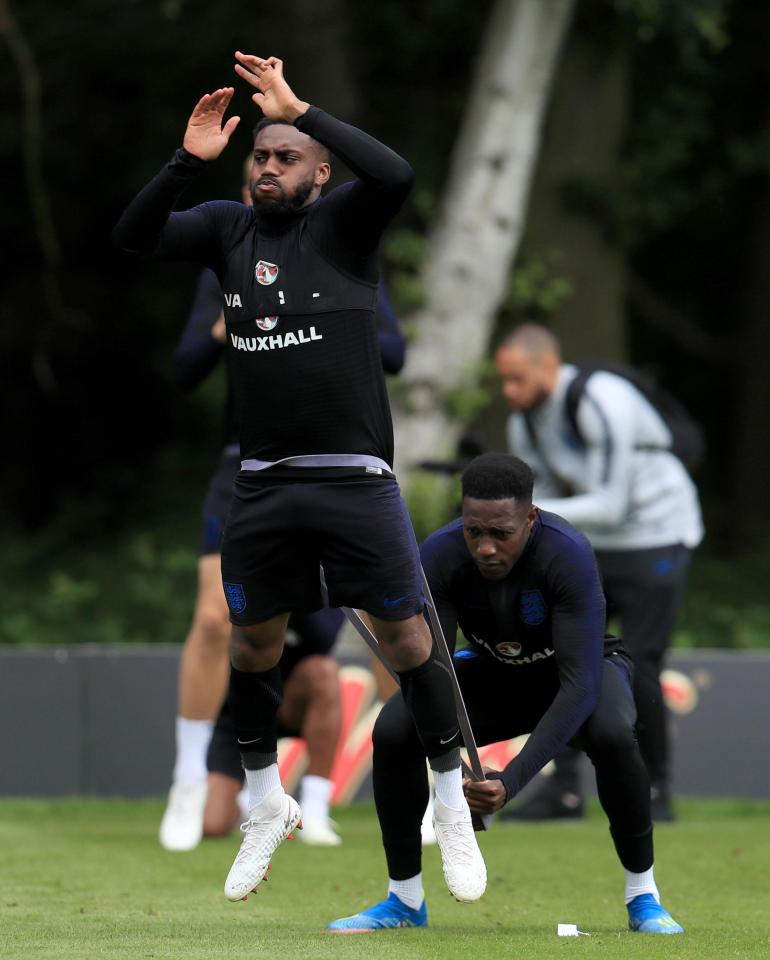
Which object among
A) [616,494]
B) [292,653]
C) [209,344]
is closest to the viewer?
[209,344]

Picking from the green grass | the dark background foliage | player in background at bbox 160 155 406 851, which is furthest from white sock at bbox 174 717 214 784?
the dark background foliage

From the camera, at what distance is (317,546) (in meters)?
4.93

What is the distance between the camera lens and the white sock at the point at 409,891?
5.11 meters

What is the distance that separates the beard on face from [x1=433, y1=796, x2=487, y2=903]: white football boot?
1711 millimetres

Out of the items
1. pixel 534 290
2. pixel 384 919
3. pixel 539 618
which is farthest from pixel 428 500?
pixel 384 919

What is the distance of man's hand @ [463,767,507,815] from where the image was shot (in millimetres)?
4680

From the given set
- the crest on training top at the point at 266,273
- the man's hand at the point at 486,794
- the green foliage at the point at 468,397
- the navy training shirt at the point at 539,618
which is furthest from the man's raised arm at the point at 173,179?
the green foliage at the point at 468,397

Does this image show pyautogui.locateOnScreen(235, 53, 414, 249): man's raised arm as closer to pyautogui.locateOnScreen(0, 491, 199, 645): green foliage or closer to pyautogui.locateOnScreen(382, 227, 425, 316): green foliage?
pyautogui.locateOnScreen(382, 227, 425, 316): green foliage

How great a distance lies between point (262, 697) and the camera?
510 centimetres

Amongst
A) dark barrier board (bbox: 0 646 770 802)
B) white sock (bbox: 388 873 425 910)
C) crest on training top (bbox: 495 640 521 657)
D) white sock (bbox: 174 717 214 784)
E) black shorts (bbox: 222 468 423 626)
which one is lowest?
dark barrier board (bbox: 0 646 770 802)

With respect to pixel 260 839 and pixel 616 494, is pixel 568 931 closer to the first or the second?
pixel 260 839

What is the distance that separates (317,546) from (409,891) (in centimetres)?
107

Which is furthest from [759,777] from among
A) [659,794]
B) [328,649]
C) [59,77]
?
[59,77]

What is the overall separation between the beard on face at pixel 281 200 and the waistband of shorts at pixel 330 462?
0.68m
